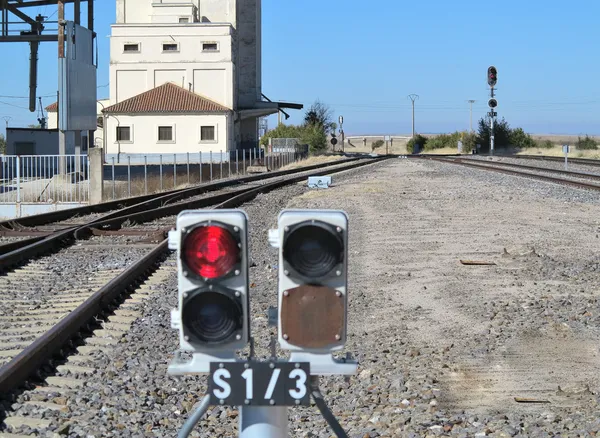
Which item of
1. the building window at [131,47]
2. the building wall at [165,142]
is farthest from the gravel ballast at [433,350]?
the building window at [131,47]

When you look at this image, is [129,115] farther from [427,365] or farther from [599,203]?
[427,365]

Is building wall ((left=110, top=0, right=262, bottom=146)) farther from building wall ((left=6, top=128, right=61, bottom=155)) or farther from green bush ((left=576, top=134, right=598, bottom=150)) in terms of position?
green bush ((left=576, top=134, right=598, bottom=150))

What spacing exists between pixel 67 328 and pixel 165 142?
65.2 m

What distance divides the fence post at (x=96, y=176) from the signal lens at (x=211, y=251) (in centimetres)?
2688

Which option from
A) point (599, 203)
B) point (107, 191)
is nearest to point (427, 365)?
point (599, 203)

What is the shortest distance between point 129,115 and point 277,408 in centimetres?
7007

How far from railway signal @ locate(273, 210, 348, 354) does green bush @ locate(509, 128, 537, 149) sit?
98169 millimetres

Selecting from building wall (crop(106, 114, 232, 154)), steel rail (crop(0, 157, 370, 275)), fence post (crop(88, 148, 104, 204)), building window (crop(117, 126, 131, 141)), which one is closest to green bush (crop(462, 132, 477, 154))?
building wall (crop(106, 114, 232, 154))

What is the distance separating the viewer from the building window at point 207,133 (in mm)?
72125

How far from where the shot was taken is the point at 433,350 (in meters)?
7.82

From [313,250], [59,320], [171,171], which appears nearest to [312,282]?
[313,250]

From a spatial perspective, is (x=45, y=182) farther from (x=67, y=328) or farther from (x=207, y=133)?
(x=207, y=133)

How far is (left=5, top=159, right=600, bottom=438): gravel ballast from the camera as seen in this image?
5988mm

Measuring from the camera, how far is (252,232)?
18281 millimetres
